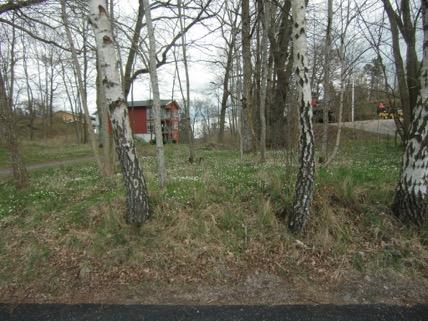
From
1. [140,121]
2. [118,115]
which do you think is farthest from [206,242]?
[140,121]

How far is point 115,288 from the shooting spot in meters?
4.32

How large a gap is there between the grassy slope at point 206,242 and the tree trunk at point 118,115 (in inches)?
16.5

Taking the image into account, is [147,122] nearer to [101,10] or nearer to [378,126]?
[378,126]

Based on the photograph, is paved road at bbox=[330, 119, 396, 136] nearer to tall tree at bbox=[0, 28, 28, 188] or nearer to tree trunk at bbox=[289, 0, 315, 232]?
tree trunk at bbox=[289, 0, 315, 232]

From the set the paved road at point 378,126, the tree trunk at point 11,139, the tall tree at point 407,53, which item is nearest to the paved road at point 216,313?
the tree trunk at point 11,139

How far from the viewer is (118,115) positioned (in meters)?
4.94

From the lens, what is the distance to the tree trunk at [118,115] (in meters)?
4.73

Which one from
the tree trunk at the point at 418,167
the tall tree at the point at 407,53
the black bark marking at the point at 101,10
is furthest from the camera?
the tall tree at the point at 407,53

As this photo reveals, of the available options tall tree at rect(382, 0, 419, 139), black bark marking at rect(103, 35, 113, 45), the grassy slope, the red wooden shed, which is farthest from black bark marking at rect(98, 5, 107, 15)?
the red wooden shed

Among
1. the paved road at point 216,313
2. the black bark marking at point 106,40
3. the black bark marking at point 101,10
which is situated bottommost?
the paved road at point 216,313

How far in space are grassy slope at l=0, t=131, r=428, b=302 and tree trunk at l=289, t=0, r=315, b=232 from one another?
1.26 ft

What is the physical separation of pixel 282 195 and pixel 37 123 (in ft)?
143

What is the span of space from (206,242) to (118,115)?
2.64 meters

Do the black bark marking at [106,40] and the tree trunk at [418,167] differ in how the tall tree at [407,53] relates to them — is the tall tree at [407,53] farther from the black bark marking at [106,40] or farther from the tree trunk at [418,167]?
the black bark marking at [106,40]
